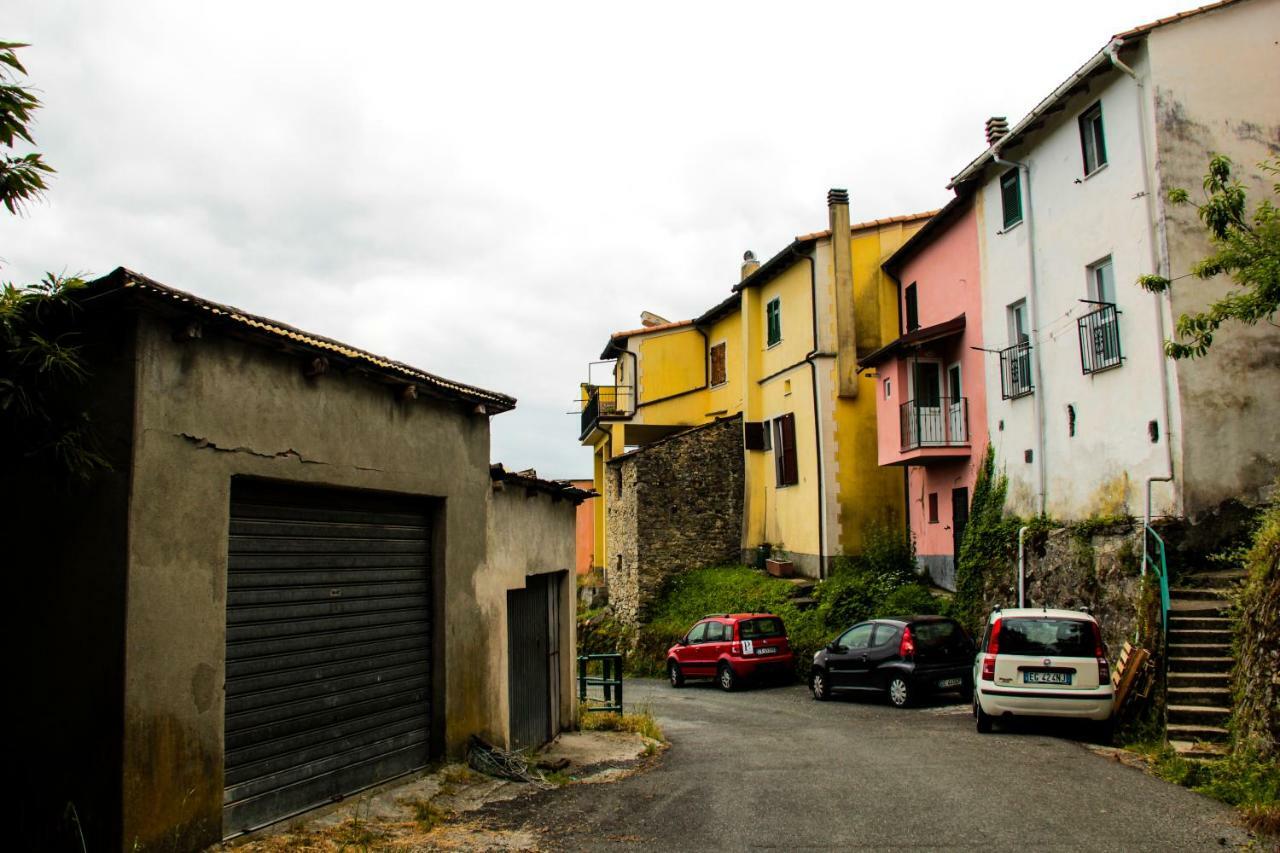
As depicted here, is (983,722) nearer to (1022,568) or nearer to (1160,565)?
(1160,565)

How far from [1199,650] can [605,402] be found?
26450 mm

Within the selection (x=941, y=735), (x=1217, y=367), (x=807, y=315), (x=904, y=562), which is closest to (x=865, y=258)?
(x=807, y=315)

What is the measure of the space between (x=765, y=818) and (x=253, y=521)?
487 centimetres

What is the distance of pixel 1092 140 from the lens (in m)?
17.0

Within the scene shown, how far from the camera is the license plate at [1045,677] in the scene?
40.5 feet

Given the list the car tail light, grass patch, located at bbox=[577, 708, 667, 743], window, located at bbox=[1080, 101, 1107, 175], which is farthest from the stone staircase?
window, located at bbox=[1080, 101, 1107, 175]

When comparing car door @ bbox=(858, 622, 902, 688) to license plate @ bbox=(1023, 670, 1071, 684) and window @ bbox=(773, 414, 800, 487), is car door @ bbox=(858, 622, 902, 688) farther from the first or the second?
window @ bbox=(773, 414, 800, 487)

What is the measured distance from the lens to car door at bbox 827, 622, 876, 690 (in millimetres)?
17984

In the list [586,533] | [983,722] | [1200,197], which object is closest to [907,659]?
[983,722]

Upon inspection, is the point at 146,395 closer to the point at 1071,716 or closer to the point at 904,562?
the point at 1071,716

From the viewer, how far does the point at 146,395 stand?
661 centimetres

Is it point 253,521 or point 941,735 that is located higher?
point 253,521

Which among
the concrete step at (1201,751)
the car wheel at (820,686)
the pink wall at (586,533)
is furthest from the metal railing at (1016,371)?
the pink wall at (586,533)

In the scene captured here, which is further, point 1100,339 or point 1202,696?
point 1100,339
